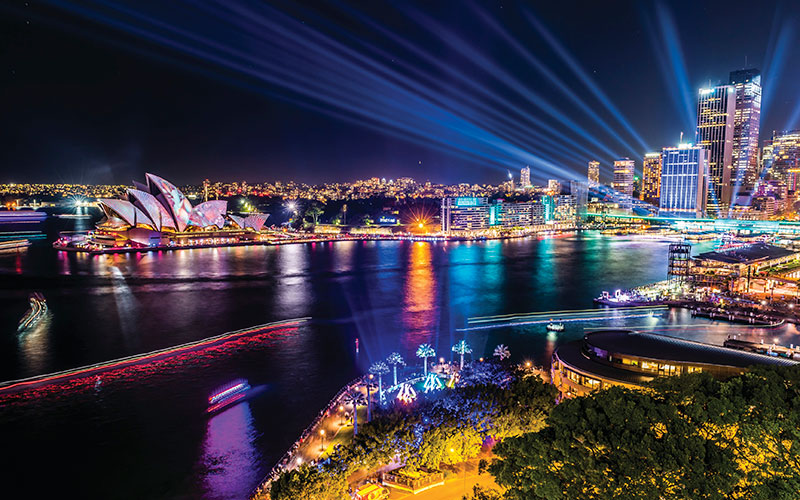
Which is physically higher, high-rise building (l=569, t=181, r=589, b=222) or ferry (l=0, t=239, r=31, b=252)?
high-rise building (l=569, t=181, r=589, b=222)

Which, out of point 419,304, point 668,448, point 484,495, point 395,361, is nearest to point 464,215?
point 419,304

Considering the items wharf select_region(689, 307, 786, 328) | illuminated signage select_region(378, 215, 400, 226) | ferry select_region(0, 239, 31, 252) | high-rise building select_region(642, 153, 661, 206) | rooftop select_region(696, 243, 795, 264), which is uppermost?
high-rise building select_region(642, 153, 661, 206)

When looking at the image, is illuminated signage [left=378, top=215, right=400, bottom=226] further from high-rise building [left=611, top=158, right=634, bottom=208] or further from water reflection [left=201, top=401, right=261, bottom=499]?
high-rise building [left=611, top=158, right=634, bottom=208]

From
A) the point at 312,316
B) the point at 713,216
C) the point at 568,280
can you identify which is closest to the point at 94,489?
the point at 312,316

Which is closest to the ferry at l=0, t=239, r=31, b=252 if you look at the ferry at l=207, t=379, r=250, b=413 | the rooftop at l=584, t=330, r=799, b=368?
the ferry at l=207, t=379, r=250, b=413

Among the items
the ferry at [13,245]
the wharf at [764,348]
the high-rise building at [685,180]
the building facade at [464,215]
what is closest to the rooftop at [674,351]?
the wharf at [764,348]

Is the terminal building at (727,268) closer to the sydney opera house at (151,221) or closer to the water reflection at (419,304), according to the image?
the water reflection at (419,304)
